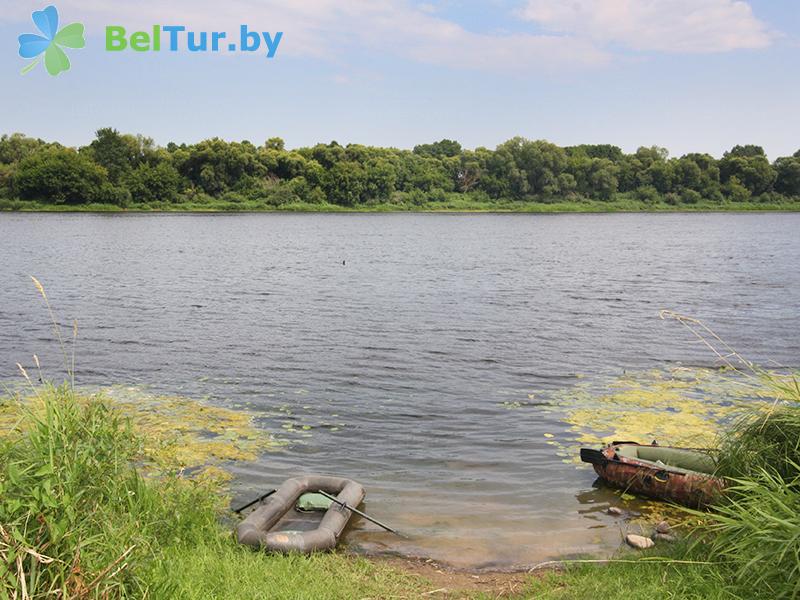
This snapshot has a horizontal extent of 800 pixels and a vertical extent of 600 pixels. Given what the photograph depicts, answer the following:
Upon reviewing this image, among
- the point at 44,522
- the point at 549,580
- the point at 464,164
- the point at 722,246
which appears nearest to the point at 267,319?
the point at 549,580

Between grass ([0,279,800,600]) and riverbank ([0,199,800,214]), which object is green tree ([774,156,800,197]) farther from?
grass ([0,279,800,600])

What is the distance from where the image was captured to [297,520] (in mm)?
9859

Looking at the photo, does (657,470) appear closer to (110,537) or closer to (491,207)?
(110,537)

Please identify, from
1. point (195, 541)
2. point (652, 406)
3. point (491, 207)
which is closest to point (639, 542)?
point (195, 541)

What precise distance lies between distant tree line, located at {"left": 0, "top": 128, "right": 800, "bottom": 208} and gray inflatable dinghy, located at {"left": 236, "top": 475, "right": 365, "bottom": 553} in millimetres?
112709

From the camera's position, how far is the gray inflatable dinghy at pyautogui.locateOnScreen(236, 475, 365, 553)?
8.51 metres

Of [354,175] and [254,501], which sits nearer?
[254,501]

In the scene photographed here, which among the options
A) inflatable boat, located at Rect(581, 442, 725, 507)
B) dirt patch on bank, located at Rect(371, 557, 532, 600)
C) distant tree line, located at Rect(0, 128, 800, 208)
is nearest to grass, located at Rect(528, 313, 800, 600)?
dirt patch on bank, located at Rect(371, 557, 532, 600)

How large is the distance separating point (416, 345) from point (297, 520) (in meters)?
12.2

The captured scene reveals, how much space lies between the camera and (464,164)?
141750 millimetres

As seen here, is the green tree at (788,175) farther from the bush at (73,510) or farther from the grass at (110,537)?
the bush at (73,510)

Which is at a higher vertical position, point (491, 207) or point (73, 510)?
point (491, 207)

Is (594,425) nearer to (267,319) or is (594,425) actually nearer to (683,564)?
(683,564)

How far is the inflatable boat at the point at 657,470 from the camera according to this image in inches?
401
